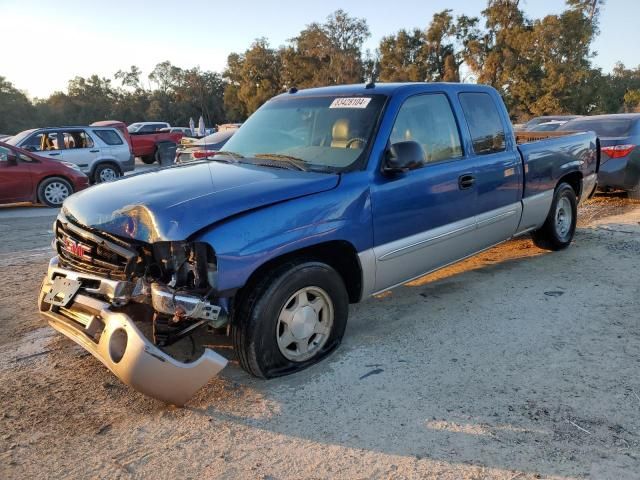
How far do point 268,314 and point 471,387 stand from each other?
1343 mm

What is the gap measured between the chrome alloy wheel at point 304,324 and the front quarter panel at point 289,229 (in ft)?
1.23

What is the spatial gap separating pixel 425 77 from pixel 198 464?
5599 centimetres

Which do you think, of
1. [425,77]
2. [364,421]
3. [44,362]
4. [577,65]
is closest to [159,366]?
[364,421]

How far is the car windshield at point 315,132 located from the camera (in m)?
3.73

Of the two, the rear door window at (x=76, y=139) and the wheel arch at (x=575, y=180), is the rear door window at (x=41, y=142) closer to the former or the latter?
the rear door window at (x=76, y=139)

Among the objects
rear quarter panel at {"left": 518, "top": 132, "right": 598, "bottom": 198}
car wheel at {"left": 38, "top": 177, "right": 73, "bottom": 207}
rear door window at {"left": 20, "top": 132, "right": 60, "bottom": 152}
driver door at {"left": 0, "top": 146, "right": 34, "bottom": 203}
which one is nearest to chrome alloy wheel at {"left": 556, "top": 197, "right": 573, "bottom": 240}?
rear quarter panel at {"left": 518, "top": 132, "right": 598, "bottom": 198}

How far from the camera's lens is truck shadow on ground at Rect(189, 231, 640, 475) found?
2.66m

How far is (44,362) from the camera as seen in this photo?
3.60 metres

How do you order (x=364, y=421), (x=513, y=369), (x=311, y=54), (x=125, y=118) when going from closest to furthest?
(x=364, y=421), (x=513, y=369), (x=311, y=54), (x=125, y=118)

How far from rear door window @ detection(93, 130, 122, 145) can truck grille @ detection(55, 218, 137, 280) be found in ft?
37.1

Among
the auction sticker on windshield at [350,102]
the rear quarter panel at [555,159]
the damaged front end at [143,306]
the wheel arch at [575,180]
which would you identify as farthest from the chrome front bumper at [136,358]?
the wheel arch at [575,180]

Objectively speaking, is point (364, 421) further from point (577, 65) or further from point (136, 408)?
point (577, 65)

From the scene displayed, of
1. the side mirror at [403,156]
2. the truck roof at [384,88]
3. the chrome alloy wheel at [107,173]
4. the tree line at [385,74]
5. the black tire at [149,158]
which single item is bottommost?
the chrome alloy wheel at [107,173]

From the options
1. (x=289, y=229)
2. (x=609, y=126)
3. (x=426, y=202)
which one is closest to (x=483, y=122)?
(x=426, y=202)
